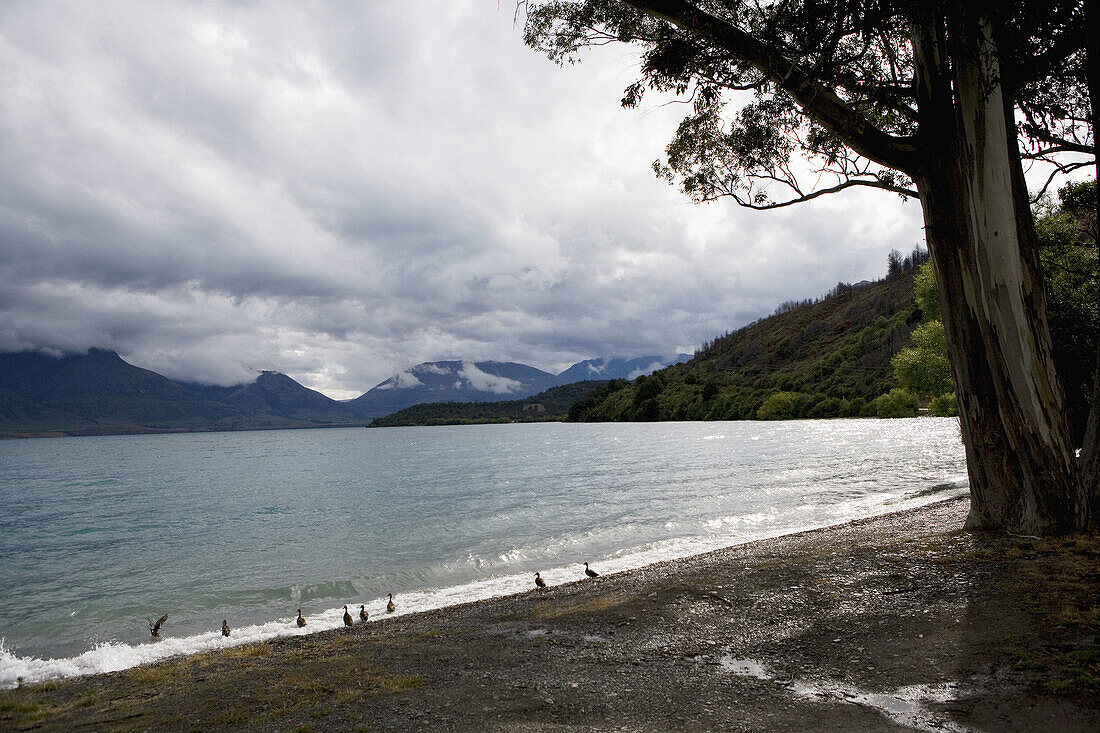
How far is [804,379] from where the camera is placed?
138750 millimetres

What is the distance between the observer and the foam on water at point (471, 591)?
1013 cm

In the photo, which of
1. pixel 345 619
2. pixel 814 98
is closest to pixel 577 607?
pixel 345 619

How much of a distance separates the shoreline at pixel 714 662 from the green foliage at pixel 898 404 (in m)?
91.9

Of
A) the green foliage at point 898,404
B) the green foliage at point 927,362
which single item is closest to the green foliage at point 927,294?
the green foliage at point 927,362

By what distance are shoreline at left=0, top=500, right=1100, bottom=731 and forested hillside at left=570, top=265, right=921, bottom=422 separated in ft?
321

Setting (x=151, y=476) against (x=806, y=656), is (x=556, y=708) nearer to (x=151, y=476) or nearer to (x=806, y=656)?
(x=806, y=656)

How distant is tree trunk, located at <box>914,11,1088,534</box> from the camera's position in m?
9.36

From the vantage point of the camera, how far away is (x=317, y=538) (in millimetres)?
22812

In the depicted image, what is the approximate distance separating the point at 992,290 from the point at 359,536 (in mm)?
21154

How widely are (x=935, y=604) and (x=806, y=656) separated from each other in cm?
242

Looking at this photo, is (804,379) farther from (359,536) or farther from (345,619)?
(345,619)

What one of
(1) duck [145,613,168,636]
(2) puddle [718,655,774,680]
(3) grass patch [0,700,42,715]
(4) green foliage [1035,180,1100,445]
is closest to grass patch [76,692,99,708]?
(3) grass patch [0,700,42,715]

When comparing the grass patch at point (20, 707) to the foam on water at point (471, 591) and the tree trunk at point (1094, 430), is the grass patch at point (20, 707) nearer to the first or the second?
the foam on water at point (471, 591)

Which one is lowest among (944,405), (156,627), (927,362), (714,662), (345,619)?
(156,627)
